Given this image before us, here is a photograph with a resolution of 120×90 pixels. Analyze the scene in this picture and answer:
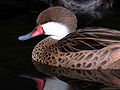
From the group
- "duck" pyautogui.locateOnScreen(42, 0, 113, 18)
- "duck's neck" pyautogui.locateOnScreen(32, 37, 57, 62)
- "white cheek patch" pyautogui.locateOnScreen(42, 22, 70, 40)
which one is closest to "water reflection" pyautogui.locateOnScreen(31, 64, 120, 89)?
"duck's neck" pyautogui.locateOnScreen(32, 37, 57, 62)

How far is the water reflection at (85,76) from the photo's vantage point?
7828 mm

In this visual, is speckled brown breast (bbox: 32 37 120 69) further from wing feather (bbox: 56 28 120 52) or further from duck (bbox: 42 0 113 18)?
duck (bbox: 42 0 113 18)

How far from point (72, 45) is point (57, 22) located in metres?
0.58

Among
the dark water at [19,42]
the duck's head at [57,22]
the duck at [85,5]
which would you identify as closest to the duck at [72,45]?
the duck's head at [57,22]

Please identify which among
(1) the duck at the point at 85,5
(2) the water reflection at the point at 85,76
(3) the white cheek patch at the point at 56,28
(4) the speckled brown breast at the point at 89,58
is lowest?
(1) the duck at the point at 85,5

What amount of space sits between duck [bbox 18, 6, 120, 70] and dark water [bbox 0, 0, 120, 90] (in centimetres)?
34

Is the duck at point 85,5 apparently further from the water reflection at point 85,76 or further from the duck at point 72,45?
the water reflection at point 85,76

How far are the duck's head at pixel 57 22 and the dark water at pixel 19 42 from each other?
587 mm

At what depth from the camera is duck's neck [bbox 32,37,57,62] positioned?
884cm

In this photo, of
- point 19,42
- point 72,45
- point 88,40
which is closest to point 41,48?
point 72,45

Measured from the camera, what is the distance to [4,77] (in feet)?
26.0

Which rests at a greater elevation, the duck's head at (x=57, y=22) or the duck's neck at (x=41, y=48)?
the duck's head at (x=57, y=22)

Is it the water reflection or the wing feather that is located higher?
the wing feather

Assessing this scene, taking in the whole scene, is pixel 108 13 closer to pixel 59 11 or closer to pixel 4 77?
pixel 59 11
